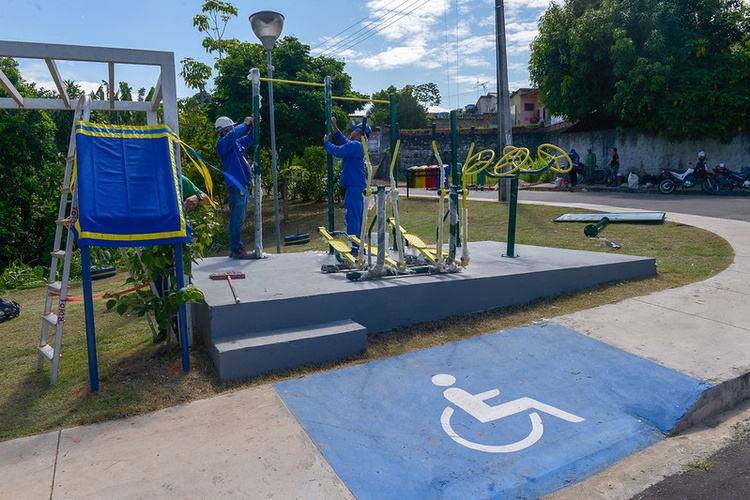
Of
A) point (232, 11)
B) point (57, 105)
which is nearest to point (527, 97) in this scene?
point (232, 11)

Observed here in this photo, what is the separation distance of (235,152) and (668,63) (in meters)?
17.6

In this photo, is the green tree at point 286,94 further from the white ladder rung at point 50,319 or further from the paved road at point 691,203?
the white ladder rung at point 50,319

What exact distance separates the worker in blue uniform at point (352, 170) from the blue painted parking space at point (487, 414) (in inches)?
109

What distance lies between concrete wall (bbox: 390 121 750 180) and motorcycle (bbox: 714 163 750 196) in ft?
9.93

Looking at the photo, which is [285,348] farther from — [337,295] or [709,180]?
Result: [709,180]

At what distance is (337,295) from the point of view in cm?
467

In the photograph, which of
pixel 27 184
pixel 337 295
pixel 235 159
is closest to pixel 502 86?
pixel 235 159

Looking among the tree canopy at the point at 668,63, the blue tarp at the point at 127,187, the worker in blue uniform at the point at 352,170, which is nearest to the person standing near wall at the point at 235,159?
the worker in blue uniform at the point at 352,170

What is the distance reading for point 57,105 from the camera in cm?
466

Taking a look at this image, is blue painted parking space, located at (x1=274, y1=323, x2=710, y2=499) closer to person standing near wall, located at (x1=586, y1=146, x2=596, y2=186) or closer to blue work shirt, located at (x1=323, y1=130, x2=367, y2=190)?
blue work shirt, located at (x1=323, y1=130, x2=367, y2=190)

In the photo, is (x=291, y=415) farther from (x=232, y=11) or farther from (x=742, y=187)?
(x=232, y=11)

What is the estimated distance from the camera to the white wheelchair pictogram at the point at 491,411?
10.8ft

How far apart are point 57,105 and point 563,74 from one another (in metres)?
21.0

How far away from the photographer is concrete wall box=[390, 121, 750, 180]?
19.1 m
